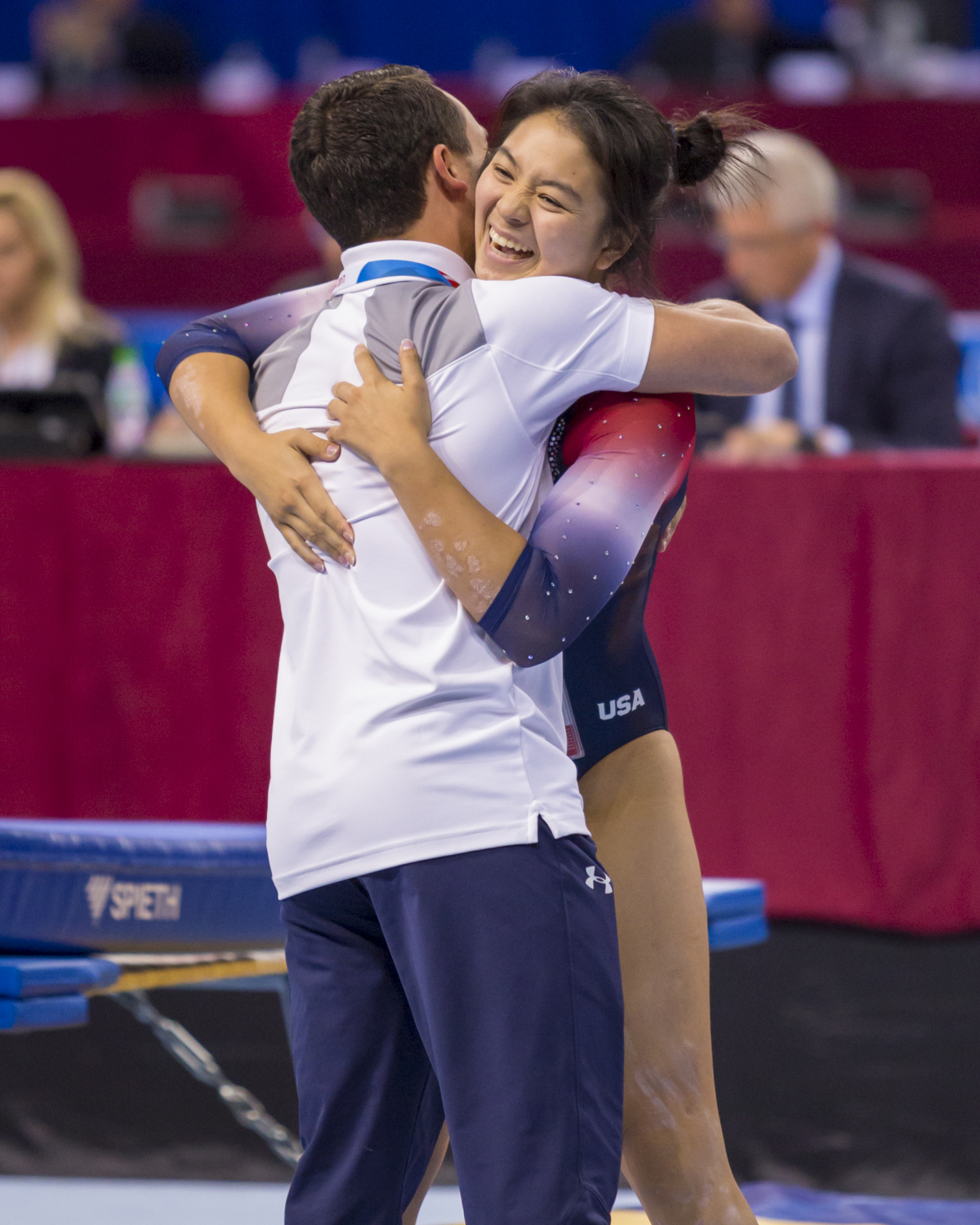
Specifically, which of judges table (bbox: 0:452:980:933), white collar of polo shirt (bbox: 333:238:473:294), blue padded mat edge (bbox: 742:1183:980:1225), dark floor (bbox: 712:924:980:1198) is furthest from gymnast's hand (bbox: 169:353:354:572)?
judges table (bbox: 0:452:980:933)

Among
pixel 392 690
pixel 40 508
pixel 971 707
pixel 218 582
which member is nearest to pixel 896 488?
pixel 971 707

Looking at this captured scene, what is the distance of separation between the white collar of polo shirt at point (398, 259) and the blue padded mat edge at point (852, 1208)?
1.51m

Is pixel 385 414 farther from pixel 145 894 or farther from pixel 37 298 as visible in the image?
pixel 37 298

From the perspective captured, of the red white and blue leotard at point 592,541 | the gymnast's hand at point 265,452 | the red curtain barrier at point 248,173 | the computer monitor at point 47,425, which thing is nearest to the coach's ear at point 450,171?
the red white and blue leotard at point 592,541

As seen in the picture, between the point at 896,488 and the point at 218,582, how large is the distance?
133 cm

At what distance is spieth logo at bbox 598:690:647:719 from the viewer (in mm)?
1540

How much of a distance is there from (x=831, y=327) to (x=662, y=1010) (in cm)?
277

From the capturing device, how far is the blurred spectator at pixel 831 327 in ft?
12.8

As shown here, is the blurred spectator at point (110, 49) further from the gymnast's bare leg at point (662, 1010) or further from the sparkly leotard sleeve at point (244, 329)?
the gymnast's bare leg at point (662, 1010)

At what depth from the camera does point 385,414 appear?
1.27 metres

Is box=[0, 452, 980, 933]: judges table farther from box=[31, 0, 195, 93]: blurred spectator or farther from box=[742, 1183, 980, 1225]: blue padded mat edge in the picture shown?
box=[31, 0, 195, 93]: blurred spectator

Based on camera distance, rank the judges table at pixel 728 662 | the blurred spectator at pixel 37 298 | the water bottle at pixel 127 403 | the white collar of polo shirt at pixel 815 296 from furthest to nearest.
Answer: the water bottle at pixel 127 403 < the blurred spectator at pixel 37 298 < the white collar of polo shirt at pixel 815 296 < the judges table at pixel 728 662

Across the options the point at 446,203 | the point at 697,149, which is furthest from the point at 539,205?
the point at 697,149

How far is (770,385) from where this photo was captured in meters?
1.48
